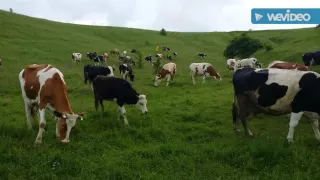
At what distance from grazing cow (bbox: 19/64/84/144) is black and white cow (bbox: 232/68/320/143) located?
5097mm

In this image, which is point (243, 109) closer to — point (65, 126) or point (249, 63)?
point (65, 126)

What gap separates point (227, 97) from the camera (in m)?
19.8

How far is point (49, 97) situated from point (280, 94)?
6749mm

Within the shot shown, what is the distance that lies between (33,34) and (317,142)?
4591 centimetres

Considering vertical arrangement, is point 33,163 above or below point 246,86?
below

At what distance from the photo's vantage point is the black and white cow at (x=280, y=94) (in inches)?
408

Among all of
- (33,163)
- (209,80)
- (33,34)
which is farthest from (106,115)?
(33,34)

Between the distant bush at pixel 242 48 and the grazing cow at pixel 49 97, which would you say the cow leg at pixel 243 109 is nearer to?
the grazing cow at pixel 49 97

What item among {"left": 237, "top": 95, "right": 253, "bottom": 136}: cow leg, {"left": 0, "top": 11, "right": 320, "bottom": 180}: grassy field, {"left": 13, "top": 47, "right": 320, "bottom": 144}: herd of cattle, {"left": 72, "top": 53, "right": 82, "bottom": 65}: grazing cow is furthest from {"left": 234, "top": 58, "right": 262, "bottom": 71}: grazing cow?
{"left": 237, "top": 95, "right": 253, "bottom": 136}: cow leg

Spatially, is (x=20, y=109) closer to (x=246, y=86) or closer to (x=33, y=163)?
(x=33, y=163)

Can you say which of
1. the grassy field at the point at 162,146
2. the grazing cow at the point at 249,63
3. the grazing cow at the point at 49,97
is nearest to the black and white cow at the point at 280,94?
the grassy field at the point at 162,146

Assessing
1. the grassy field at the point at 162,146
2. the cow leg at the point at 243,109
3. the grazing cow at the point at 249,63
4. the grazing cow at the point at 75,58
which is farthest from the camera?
the grazing cow at the point at 75,58

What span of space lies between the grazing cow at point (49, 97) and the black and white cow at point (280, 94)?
16.7 feet

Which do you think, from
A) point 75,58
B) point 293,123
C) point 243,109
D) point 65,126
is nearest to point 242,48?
point 75,58
